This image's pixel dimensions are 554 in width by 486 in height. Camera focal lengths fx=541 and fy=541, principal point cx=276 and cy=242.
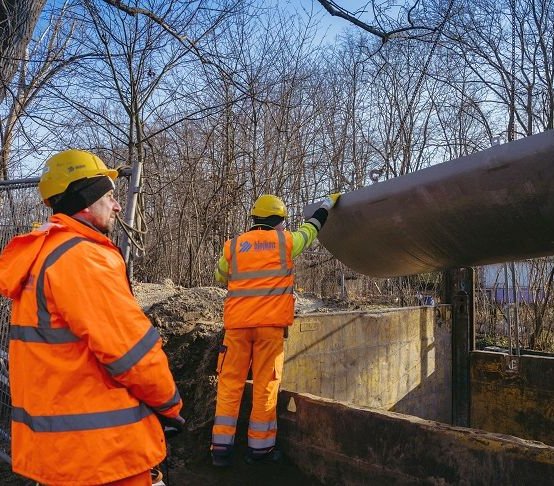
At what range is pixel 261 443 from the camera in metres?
3.74

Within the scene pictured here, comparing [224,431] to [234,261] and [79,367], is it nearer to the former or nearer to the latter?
[234,261]

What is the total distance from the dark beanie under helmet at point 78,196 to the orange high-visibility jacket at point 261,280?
2.08 meters

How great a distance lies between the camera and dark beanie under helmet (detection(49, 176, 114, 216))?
209cm

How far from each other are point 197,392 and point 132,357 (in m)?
2.95

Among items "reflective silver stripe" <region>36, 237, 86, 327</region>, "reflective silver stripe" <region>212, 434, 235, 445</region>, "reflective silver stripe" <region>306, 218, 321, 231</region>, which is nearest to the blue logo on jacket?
"reflective silver stripe" <region>306, 218, 321, 231</region>

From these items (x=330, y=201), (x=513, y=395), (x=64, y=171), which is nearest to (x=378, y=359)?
(x=513, y=395)

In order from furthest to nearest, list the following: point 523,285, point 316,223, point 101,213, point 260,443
A: point 523,285, point 316,223, point 260,443, point 101,213

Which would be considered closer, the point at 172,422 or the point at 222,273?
the point at 172,422

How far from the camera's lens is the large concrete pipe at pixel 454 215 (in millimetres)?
3238

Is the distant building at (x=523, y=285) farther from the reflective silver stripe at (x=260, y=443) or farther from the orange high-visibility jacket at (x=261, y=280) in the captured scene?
the reflective silver stripe at (x=260, y=443)

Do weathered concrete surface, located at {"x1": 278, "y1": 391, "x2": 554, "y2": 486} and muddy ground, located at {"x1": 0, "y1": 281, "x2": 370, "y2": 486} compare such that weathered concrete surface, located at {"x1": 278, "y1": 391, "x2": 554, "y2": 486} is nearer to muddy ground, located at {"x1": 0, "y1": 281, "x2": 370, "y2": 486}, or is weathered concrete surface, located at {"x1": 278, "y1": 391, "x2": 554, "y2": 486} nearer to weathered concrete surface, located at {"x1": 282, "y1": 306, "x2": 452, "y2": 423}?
muddy ground, located at {"x1": 0, "y1": 281, "x2": 370, "y2": 486}

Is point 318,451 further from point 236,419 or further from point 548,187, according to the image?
point 548,187

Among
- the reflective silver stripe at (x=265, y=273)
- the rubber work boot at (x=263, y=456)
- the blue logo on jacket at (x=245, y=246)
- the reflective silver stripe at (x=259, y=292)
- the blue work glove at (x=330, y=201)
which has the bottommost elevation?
the rubber work boot at (x=263, y=456)

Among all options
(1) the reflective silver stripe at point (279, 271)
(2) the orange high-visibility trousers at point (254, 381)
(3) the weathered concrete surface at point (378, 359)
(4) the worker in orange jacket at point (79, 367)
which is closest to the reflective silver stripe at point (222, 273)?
(1) the reflective silver stripe at point (279, 271)
